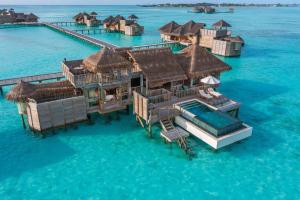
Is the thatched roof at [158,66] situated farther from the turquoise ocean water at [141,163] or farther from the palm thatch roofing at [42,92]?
the palm thatch roofing at [42,92]

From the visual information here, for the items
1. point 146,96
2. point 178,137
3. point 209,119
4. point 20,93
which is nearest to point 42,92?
point 20,93

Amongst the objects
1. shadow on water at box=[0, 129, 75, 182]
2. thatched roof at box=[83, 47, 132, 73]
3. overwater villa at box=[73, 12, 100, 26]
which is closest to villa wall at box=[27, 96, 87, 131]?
shadow on water at box=[0, 129, 75, 182]

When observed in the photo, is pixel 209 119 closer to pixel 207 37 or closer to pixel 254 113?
pixel 254 113

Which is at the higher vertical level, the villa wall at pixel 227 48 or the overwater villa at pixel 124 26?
the overwater villa at pixel 124 26

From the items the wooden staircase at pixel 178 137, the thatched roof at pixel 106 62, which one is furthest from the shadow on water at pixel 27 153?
the wooden staircase at pixel 178 137

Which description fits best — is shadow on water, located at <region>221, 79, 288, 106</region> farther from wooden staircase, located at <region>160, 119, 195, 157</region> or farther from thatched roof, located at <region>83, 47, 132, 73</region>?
thatched roof, located at <region>83, 47, 132, 73</region>

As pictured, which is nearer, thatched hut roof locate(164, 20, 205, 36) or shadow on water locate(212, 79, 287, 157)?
shadow on water locate(212, 79, 287, 157)

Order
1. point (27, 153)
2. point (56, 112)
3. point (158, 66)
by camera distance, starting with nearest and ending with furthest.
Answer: point (27, 153) → point (56, 112) → point (158, 66)
